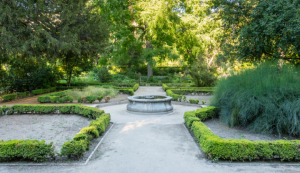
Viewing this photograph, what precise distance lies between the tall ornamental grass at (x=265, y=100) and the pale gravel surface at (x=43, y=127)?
5.45 metres

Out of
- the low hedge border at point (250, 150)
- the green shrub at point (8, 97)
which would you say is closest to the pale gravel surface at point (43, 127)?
the low hedge border at point (250, 150)

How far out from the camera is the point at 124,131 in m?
6.41

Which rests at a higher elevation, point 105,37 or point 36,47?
point 105,37

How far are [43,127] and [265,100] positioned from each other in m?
7.54

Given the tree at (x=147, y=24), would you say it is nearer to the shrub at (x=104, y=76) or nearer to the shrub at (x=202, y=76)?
the shrub at (x=104, y=76)

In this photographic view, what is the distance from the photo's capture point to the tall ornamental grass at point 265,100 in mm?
5680

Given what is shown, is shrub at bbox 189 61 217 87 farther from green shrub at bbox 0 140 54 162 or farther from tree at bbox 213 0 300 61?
green shrub at bbox 0 140 54 162

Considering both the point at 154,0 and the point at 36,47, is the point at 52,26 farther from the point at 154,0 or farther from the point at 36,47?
the point at 154,0

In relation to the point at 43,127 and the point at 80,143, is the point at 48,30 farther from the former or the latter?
the point at 80,143

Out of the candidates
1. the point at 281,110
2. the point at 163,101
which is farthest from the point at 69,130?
the point at 281,110

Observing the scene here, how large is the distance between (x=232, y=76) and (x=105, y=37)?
10.9 metres

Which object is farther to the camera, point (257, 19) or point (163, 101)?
point (163, 101)

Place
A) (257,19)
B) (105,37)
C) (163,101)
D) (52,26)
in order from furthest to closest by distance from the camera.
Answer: (105,37) < (52,26) < (163,101) < (257,19)

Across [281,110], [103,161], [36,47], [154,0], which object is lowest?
[103,161]
